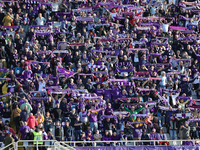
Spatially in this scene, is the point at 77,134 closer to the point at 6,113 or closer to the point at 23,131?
the point at 23,131

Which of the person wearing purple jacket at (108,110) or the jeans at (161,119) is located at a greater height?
the person wearing purple jacket at (108,110)

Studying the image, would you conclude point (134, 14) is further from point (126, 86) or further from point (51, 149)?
point (51, 149)

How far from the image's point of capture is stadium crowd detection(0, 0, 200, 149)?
105 feet

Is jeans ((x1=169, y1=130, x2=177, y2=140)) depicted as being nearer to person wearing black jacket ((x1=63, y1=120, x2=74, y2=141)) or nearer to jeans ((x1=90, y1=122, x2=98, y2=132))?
jeans ((x1=90, y1=122, x2=98, y2=132))

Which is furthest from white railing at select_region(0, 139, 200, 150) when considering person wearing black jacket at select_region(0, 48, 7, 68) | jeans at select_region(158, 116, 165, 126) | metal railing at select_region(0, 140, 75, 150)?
person wearing black jacket at select_region(0, 48, 7, 68)

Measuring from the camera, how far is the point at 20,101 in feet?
107

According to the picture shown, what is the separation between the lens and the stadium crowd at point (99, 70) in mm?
32156

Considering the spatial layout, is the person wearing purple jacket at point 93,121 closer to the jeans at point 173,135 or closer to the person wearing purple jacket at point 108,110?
the person wearing purple jacket at point 108,110

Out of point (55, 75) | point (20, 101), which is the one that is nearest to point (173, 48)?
point (55, 75)

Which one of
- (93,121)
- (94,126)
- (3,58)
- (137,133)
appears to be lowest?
(137,133)

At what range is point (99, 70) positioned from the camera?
35094 mm

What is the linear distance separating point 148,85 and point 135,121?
8.95ft

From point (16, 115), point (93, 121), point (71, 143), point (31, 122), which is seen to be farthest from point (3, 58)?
point (71, 143)

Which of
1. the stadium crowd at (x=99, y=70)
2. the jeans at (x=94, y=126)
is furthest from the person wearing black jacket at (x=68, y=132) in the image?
the jeans at (x=94, y=126)
